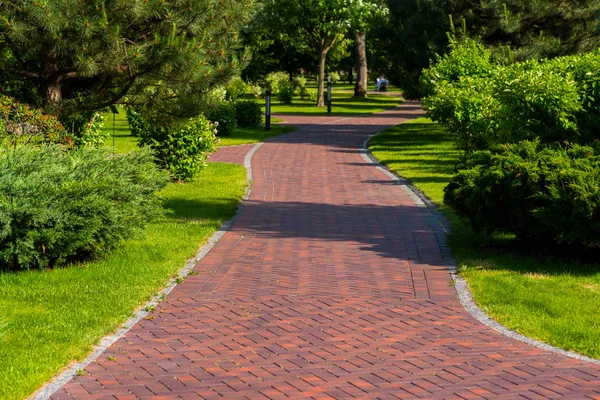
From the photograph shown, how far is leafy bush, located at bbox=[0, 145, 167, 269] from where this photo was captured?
8844 mm

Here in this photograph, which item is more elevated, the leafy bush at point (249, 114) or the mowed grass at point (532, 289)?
the leafy bush at point (249, 114)

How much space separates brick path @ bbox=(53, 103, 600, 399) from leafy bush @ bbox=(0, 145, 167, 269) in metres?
1.06

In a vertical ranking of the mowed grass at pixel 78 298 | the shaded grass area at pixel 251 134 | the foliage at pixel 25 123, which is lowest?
the mowed grass at pixel 78 298

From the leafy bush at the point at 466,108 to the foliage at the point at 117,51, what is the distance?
15.2 feet

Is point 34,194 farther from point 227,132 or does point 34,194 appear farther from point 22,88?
point 227,132

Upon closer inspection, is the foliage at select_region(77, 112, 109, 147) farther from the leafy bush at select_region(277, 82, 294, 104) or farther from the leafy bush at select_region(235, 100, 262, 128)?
the leafy bush at select_region(277, 82, 294, 104)

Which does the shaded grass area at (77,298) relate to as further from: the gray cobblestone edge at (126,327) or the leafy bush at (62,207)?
the leafy bush at (62,207)

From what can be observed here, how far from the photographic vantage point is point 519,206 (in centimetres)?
972

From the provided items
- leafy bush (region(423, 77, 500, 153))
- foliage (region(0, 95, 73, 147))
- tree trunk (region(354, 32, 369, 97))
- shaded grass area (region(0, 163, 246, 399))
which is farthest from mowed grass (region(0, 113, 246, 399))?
tree trunk (region(354, 32, 369, 97))

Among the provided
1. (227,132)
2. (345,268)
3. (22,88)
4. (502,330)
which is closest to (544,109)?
(345,268)

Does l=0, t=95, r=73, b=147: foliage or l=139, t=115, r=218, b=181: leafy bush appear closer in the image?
l=0, t=95, r=73, b=147: foliage

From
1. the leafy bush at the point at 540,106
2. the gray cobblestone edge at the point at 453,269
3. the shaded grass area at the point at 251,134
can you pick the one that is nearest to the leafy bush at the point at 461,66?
the gray cobblestone edge at the point at 453,269

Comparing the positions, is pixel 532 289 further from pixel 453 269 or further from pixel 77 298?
pixel 77 298

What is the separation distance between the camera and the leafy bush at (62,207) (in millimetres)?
8844
